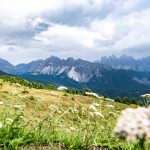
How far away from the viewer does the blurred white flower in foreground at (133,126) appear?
3.20 m

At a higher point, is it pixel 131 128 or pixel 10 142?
pixel 131 128

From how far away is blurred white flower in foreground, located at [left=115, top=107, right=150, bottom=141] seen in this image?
320cm

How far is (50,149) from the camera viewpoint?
8.91 m

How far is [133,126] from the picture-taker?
3.18 meters

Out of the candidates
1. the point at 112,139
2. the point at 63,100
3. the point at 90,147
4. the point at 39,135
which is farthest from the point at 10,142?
the point at 63,100

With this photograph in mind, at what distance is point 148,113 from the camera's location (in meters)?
3.40

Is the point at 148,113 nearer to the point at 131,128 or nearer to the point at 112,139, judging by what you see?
the point at 131,128

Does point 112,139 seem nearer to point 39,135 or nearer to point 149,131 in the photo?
point 39,135

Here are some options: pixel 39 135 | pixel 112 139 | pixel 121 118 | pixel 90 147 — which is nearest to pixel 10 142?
pixel 39 135

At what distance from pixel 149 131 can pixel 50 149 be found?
594 centimetres

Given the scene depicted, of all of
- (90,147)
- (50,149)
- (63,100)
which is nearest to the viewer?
(50,149)

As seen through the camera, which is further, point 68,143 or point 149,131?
point 68,143

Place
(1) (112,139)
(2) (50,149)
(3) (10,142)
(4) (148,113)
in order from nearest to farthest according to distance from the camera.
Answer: (4) (148,113)
(3) (10,142)
(2) (50,149)
(1) (112,139)

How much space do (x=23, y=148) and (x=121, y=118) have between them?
5853 mm
